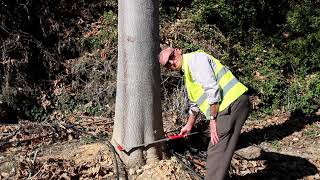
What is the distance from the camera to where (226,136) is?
5.41 meters

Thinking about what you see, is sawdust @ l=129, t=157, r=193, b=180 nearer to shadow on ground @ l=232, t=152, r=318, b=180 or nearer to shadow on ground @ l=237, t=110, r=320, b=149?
shadow on ground @ l=232, t=152, r=318, b=180

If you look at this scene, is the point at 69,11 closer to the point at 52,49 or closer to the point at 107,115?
the point at 52,49

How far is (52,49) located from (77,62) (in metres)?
0.60

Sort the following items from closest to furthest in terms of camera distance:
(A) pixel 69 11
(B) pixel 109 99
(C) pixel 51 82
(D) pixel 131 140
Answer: (D) pixel 131 140, (B) pixel 109 99, (C) pixel 51 82, (A) pixel 69 11

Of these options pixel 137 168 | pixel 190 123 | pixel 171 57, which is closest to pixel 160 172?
pixel 137 168

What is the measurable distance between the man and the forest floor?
830mm

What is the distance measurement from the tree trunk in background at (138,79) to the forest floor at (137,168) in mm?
291

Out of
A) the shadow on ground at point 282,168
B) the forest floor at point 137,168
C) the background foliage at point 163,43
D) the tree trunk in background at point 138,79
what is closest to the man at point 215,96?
the tree trunk in background at point 138,79

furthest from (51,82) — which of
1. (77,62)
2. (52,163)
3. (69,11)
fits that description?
(52,163)

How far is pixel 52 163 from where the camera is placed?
20.0 ft

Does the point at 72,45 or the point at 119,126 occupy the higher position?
the point at 72,45

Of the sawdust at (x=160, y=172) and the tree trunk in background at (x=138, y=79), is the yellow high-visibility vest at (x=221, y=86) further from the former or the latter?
the sawdust at (x=160, y=172)

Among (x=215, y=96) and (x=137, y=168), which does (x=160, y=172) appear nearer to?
(x=137, y=168)

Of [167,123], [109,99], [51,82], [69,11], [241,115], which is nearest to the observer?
[241,115]
